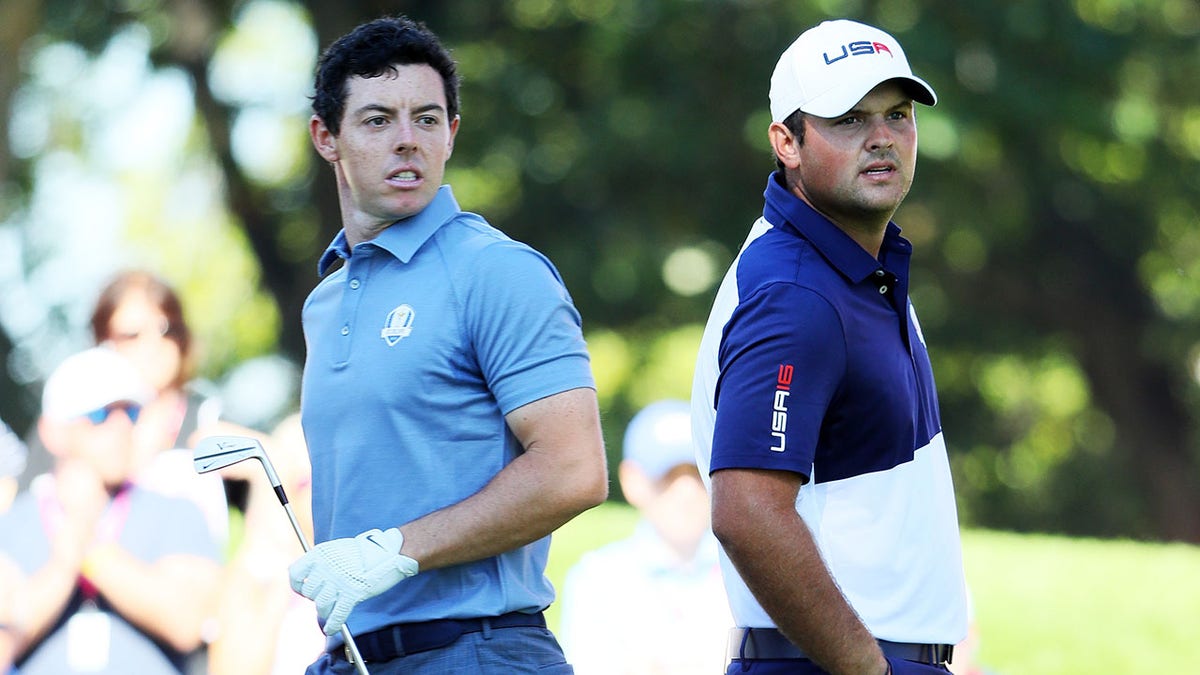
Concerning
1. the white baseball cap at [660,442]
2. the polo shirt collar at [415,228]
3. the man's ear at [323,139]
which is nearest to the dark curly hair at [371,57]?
the man's ear at [323,139]

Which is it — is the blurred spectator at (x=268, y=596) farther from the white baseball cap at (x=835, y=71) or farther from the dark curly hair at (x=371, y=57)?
the white baseball cap at (x=835, y=71)

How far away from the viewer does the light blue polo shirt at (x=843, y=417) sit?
2.83m

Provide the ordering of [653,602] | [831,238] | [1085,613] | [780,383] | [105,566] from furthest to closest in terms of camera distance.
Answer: [1085,613]
[653,602]
[105,566]
[831,238]
[780,383]

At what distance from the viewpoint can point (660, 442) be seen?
19.4 feet

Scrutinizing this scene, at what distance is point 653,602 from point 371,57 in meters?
2.67

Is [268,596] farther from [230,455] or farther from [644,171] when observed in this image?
[644,171]

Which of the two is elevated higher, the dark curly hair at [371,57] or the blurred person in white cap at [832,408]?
the dark curly hair at [371,57]

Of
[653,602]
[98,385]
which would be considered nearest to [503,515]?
[653,602]

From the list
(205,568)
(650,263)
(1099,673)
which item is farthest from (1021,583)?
(650,263)

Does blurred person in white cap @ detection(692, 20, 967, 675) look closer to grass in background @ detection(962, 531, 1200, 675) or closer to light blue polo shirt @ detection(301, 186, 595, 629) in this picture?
light blue polo shirt @ detection(301, 186, 595, 629)

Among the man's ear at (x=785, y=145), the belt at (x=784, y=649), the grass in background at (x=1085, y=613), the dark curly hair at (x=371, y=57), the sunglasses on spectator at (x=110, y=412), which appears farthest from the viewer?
the grass in background at (x=1085, y=613)

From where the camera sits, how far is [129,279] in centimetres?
573

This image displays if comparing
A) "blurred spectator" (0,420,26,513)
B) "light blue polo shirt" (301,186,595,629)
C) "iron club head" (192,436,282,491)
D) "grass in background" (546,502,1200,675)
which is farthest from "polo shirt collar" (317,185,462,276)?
"grass in background" (546,502,1200,675)

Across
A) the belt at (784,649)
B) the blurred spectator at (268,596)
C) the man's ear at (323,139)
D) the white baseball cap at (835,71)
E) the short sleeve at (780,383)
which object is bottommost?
the blurred spectator at (268,596)
